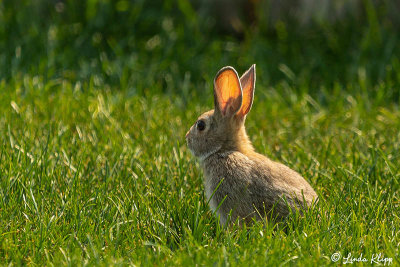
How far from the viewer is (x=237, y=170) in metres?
3.99

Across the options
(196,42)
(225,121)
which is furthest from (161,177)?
(196,42)

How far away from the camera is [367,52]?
7133 millimetres

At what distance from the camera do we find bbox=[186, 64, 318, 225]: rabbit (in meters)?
3.83

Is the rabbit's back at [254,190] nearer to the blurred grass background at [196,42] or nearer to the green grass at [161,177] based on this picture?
the green grass at [161,177]

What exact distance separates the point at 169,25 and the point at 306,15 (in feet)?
5.54

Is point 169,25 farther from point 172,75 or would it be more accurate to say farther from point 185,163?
point 185,163

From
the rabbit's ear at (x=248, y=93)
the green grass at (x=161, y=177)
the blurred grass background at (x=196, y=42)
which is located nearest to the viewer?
the green grass at (x=161, y=177)

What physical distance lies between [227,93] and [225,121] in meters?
0.19

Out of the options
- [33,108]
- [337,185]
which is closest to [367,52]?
[337,185]

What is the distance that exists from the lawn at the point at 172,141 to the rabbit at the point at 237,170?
117 mm

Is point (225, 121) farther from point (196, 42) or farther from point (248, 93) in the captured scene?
point (196, 42)

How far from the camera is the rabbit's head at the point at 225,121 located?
422 centimetres

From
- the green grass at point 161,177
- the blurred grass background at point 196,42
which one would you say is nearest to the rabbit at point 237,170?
the green grass at point 161,177

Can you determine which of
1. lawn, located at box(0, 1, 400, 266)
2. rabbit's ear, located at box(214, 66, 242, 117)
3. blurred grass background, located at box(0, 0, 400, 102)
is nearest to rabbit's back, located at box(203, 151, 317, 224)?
lawn, located at box(0, 1, 400, 266)
